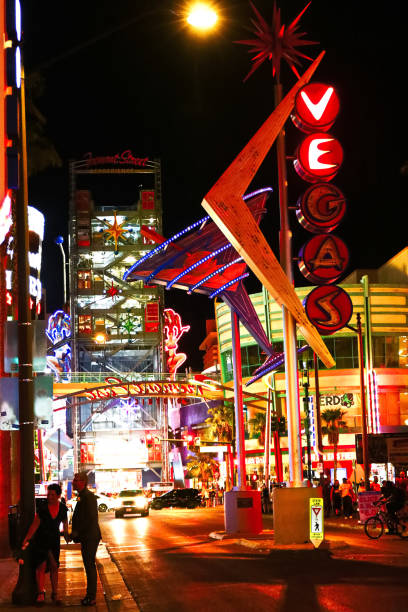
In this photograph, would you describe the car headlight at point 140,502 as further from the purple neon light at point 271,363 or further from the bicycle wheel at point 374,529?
the bicycle wheel at point 374,529

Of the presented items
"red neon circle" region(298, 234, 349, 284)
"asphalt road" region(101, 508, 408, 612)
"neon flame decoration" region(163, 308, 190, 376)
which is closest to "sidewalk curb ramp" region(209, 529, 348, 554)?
"asphalt road" region(101, 508, 408, 612)

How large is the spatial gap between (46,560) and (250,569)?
487 cm

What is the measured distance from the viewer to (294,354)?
A: 21125mm

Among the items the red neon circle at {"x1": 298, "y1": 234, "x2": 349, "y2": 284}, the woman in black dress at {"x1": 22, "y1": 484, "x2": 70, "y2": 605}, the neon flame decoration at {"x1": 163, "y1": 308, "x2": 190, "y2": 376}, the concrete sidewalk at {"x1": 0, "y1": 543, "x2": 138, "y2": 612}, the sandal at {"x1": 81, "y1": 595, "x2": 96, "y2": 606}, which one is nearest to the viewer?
the sandal at {"x1": 81, "y1": 595, "x2": 96, "y2": 606}

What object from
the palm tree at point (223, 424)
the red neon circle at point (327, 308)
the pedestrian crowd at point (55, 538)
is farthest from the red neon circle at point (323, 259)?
the palm tree at point (223, 424)

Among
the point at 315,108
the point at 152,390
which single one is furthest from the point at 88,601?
the point at 152,390

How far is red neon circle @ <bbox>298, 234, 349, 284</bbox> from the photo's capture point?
21.8 m

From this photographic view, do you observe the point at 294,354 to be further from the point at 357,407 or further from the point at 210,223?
the point at 357,407

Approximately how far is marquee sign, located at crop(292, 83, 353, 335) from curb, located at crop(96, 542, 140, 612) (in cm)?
764

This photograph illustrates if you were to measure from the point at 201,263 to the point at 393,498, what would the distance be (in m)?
8.60

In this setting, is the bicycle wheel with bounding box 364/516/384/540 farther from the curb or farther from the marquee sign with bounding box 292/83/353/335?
the curb

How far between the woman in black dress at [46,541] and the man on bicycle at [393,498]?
42.1 feet

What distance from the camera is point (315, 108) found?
2164 cm

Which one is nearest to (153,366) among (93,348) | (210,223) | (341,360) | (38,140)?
(93,348)
